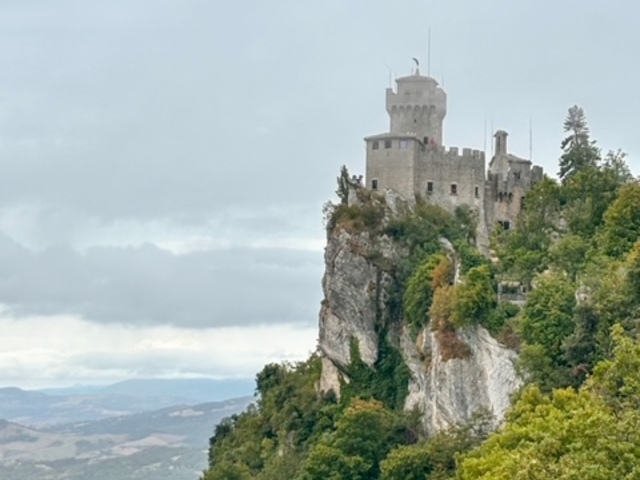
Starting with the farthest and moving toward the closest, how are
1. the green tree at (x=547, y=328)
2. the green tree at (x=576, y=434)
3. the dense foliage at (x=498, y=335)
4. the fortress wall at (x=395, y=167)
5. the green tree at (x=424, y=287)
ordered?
the fortress wall at (x=395, y=167), the green tree at (x=424, y=287), the green tree at (x=547, y=328), the dense foliage at (x=498, y=335), the green tree at (x=576, y=434)

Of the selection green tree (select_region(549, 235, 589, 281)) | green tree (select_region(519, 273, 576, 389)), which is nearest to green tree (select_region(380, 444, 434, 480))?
green tree (select_region(519, 273, 576, 389))

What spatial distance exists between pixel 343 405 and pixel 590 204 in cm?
1693

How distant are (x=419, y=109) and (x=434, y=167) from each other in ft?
13.9

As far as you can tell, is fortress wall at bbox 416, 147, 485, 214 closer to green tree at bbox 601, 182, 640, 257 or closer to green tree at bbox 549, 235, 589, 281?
green tree at bbox 549, 235, 589, 281

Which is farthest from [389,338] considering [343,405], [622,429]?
[622,429]

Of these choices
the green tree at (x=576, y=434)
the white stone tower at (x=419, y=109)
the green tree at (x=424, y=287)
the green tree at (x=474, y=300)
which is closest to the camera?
the green tree at (x=576, y=434)

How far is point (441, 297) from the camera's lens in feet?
243

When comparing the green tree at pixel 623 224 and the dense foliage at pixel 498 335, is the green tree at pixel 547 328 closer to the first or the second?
the dense foliage at pixel 498 335

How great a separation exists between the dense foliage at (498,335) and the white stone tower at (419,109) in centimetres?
526

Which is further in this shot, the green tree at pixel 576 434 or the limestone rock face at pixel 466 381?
the limestone rock face at pixel 466 381

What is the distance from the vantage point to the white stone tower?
86.6 metres

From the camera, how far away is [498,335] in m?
70.7

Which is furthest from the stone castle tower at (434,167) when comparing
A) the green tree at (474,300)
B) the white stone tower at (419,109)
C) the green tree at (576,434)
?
the green tree at (576,434)

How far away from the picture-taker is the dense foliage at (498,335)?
5197 centimetres
